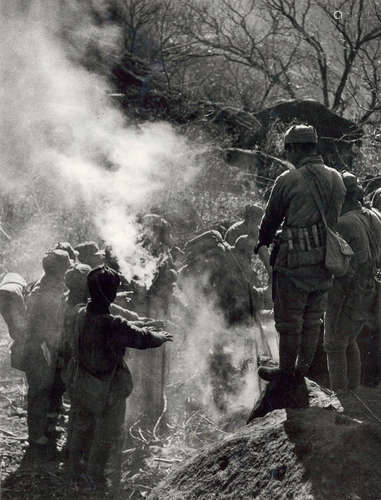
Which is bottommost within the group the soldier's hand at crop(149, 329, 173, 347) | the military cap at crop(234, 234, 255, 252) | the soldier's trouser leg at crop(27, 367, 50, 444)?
the soldier's trouser leg at crop(27, 367, 50, 444)

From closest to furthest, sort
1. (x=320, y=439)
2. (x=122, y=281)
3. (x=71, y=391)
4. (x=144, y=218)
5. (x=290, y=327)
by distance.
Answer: (x=320, y=439)
(x=290, y=327)
(x=71, y=391)
(x=122, y=281)
(x=144, y=218)

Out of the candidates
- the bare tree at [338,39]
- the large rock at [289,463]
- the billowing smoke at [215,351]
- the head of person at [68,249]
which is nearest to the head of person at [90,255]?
the head of person at [68,249]

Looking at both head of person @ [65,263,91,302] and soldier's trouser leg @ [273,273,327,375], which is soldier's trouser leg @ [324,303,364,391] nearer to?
soldier's trouser leg @ [273,273,327,375]

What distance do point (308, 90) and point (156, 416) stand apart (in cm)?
1613

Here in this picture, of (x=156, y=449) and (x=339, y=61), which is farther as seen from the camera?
(x=339, y=61)

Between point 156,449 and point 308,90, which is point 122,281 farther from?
point 308,90

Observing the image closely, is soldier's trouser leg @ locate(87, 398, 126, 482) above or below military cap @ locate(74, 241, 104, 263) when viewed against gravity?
below

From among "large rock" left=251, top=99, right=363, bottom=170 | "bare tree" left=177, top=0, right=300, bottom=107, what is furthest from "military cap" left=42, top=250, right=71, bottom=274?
"bare tree" left=177, top=0, right=300, bottom=107

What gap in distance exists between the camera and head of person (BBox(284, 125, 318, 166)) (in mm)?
5199

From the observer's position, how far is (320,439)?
4.07 metres

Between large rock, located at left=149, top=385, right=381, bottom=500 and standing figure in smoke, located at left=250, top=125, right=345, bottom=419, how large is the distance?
76 cm

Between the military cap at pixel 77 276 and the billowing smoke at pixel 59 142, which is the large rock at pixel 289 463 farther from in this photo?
the billowing smoke at pixel 59 142

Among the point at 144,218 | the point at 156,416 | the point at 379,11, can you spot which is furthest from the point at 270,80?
the point at 156,416

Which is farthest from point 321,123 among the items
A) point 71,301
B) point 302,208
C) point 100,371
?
point 100,371
